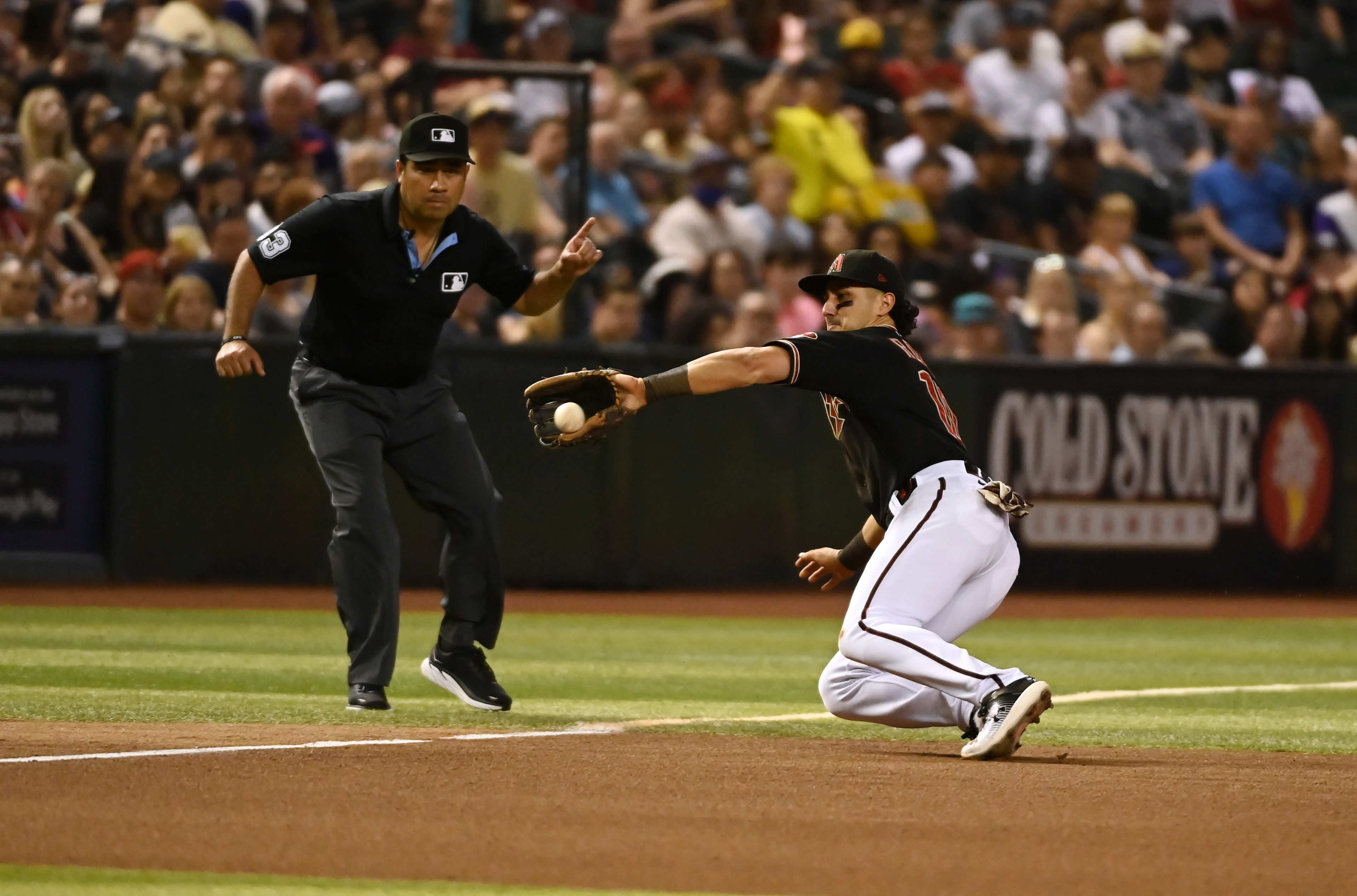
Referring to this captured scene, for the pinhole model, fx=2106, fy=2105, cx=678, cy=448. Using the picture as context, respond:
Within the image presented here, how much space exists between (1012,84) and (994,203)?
185 cm

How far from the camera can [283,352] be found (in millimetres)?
13266

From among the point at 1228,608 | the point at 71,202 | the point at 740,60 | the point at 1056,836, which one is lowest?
the point at 1228,608

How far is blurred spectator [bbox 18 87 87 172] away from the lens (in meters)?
14.3

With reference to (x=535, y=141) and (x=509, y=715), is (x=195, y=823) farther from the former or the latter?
(x=535, y=141)

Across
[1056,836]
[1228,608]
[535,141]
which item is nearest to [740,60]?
[535,141]

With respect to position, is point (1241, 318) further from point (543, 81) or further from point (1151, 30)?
point (543, 81)

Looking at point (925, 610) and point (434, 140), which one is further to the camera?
point (434, 140)

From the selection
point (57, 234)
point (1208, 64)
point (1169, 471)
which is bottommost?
point (1169, 471)

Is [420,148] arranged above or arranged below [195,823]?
above

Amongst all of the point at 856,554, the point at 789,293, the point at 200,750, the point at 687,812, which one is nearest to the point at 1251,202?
the point at 789,293

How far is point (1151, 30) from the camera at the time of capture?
68.9 ft

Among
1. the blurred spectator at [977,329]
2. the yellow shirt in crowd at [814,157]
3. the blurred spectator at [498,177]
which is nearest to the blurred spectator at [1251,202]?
the yellow shirt in crowd at [814,157]

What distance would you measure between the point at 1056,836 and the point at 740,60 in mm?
14989

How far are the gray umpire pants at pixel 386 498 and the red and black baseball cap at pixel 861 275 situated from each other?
5.20 feet
